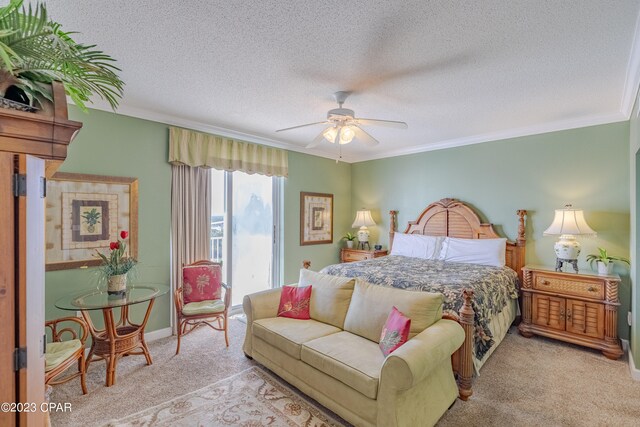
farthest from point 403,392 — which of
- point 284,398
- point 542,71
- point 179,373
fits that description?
point 542,71

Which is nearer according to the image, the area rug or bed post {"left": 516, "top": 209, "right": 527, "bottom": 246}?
the area rug

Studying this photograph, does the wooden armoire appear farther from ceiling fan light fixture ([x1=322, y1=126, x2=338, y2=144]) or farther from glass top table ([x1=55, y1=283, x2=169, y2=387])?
ceiling fan light fixture ([x1=322, y1=126, x2=338, y2=144])

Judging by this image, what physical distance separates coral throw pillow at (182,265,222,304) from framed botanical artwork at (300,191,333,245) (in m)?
1.86

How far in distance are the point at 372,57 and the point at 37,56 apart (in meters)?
1.94

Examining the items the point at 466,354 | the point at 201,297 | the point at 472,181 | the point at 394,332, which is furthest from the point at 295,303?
the point at 472,181

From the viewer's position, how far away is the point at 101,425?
2.06 metres

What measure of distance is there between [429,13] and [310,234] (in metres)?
4.00

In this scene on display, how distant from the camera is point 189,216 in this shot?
3836 millimetres

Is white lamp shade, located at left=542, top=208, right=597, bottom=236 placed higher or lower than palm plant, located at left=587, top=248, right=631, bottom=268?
higher

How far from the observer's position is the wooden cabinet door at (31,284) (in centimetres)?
94

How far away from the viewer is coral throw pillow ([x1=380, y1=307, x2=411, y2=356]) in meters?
2.05

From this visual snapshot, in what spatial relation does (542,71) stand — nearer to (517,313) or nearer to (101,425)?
(517,313)

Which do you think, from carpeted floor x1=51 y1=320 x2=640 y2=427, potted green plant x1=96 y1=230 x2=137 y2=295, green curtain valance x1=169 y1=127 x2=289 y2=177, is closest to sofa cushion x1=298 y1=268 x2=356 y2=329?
carpeted floor x1=51 y1=320 x2=640 y2=427

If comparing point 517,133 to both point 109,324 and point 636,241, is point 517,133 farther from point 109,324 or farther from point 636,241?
point 109,324
